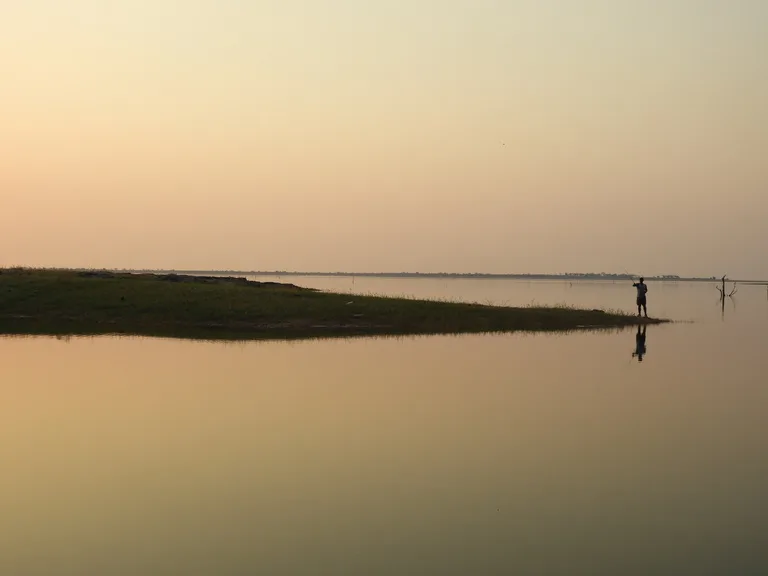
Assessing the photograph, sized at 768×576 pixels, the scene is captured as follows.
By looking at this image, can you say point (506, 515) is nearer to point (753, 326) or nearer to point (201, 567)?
point (201, 567)

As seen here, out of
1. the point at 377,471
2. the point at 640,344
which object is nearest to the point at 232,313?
the point at 640,344

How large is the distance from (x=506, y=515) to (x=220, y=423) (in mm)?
9295

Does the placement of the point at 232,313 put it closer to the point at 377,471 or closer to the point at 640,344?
the point at 640,344

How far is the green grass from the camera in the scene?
52.3m

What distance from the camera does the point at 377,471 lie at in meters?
16.7

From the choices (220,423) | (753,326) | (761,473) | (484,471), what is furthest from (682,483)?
(753,326)

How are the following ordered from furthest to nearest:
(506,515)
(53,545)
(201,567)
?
→ (506,515), (53,545), (201,567)

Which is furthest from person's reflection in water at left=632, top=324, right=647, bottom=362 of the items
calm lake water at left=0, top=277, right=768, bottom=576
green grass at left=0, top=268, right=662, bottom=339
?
calm lake water at left=0, top=277, right=768, bottom=576

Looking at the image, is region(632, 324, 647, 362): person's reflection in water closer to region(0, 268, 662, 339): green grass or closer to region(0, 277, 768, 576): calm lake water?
region(0, 268, 662, 339): green grass

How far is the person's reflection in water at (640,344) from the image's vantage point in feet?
130

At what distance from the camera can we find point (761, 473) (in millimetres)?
17328

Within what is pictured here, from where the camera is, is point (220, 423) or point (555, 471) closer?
point (555, 471)

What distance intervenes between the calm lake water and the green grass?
1983cm

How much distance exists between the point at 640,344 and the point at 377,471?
32327 millimetres
